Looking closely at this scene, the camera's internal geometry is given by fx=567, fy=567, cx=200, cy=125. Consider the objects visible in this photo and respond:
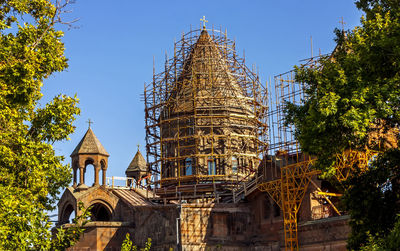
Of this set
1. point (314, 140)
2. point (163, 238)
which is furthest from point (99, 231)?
point (314, 140)

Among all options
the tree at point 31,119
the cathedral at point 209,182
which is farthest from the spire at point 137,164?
the tree at point 31,119

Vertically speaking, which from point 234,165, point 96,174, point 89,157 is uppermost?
point 89,157

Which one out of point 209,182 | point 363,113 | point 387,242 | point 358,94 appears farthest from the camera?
point 209,182

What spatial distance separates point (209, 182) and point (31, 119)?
24.5 meters

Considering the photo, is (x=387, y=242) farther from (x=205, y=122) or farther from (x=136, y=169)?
(x=136, y=169)

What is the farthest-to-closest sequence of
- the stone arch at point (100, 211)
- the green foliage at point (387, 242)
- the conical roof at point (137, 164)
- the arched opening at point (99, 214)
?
the conical roof at point (137, 164)
the arched opening at point (99, 214)
the stone arch at point (100, 211)
the green foliage at point (387, 242)

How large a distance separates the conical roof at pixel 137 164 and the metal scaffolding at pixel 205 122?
13436 millimetres

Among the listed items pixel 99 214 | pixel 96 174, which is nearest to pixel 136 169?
pixel 99 214

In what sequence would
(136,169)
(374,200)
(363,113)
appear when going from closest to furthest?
(363,113)
(374,200)
(136,169)

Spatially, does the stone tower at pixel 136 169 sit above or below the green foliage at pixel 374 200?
above

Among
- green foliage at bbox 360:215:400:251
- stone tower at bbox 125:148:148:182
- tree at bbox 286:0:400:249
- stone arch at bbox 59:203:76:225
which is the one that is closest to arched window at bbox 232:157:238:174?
stone arch at bbox 59:203:76:225

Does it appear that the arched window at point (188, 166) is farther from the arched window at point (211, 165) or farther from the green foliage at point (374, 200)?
the green foliage at point (374, 200)

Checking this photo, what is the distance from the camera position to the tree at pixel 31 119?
50.8 ft

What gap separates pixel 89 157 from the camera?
42062 mm
